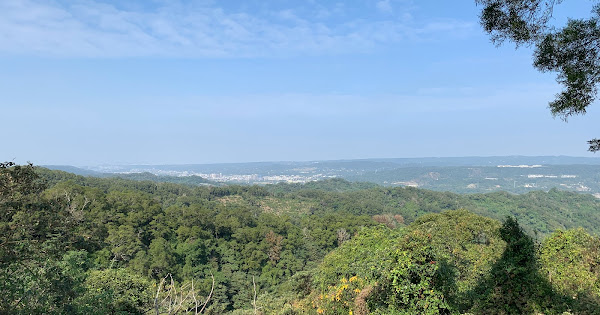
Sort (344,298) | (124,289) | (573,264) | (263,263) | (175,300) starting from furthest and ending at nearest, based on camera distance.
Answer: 1. (263,263)
2. (124,289)
3. (573,264)
4. (344,298)
5. (175,300)

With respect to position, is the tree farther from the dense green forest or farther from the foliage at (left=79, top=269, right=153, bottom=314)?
the foliage at (left=79, top=269, right=153, bottom=314)

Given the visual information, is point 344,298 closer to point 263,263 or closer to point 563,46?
point 563,46

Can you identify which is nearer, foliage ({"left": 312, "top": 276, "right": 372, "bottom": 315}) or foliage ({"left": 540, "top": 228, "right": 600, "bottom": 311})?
foliage ({"left": 312, "top": 276, "right": 372, "bottom": 315})

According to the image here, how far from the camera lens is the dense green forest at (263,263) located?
678 centimetres

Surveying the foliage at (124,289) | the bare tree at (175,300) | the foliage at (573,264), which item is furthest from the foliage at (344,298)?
the foliage at (124,289)

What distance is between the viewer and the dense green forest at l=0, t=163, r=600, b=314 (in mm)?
6781

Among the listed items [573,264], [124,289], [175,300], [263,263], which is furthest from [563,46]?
[263,263]

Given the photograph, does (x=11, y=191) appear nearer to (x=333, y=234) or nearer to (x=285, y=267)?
(x=285, y=267)

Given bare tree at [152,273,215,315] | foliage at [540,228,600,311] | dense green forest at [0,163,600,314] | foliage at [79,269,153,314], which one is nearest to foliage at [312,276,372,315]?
dense green forest at [0,163,600,314]

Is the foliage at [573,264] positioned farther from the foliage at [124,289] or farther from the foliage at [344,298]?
the foliage at [124,289]

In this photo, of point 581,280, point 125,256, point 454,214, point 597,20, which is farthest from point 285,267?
point 597,20

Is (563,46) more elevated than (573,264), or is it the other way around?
(563,46)

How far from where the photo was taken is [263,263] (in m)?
44.2

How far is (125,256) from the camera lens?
101 ft
